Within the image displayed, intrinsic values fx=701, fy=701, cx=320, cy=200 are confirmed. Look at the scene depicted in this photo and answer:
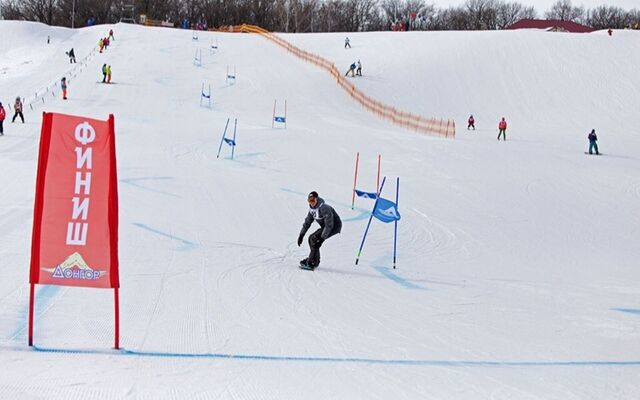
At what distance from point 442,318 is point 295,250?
4464mm

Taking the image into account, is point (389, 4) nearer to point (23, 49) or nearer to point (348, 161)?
point (23, 49)

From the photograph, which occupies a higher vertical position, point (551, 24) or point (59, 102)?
point (551, 24)

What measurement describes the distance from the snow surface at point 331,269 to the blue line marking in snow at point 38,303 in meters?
0.04

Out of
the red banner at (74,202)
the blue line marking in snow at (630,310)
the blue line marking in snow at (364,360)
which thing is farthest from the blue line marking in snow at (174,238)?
the blue line marking in snow at (630,310)

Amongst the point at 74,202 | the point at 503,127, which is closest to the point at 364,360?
the point at 74,202

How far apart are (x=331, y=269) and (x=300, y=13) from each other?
115027 mm

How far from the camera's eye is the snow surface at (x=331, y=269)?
6.79 metres

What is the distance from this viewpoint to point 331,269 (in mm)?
12062

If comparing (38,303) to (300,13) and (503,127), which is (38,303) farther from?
(300,13)

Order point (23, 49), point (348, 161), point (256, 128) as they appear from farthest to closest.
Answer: point (23, 49)
point (256, 128)
point (348, 161)

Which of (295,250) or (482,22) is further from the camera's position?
(482,22)

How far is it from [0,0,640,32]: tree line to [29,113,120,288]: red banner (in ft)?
303

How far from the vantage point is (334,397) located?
6.18 metres

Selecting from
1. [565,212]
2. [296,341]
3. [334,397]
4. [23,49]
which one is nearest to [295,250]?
[296,341]
